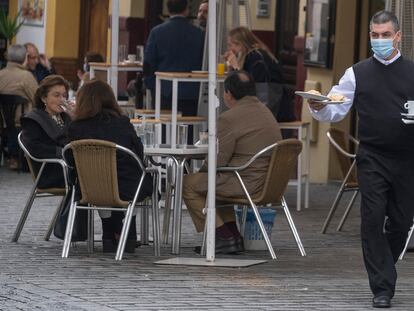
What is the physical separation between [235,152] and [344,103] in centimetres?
237

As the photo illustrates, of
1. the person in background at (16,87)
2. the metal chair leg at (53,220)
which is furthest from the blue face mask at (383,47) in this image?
the person in background at (16,87)

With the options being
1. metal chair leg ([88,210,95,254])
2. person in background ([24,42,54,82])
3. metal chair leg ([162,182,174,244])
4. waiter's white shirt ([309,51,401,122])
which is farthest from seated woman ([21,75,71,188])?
person in background ([24,42,54,82])

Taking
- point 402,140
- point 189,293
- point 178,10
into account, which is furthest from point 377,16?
point 178,10

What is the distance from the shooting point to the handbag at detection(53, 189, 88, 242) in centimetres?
1076

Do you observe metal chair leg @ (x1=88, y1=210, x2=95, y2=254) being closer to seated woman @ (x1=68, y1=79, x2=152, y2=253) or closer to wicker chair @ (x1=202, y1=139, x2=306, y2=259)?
seated woman @ (x1=68, y1=79, x2=152, y2=253)

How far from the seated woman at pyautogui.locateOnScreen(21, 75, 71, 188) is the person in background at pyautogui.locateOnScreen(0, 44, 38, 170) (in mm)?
6627

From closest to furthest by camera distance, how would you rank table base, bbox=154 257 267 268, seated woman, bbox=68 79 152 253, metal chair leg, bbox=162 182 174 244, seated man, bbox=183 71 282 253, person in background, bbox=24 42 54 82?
table base, bbox=154 257 267 268, seated woman, bbox=68 79 152 253, seated man, bbox=183 71 282 253, metal chair leg, bbox=162 182 174 244, person in background, bbox=24 42 54 82

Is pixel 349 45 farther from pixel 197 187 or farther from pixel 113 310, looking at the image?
pixel 113 310

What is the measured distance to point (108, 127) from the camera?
1035cm

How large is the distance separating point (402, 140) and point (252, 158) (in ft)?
7.14

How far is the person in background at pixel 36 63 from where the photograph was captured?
64.5 ft

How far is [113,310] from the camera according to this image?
7.88 metres

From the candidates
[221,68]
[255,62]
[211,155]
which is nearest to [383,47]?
[211,155]

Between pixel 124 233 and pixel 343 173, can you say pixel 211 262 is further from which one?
pixel 343 173
